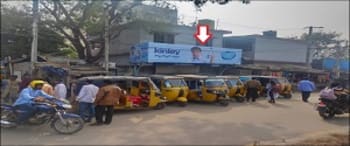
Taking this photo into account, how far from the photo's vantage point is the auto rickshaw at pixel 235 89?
17.6 metres

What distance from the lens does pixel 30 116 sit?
18.1 ft

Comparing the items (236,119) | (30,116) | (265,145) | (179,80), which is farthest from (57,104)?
(179,80)

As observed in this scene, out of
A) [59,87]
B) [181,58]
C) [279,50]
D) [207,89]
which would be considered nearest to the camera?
[59,87]

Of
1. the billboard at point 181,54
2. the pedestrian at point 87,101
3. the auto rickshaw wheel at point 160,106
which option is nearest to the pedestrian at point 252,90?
the billboard at point 181,54

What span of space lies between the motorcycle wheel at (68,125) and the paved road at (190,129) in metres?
0.12

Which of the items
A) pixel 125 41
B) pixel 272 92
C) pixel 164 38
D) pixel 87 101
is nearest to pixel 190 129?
pixel 87 101

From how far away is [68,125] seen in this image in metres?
7.90

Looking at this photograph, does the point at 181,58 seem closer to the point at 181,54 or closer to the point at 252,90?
the point at 181,54

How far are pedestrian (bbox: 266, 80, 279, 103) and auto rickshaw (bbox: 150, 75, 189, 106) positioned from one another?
3846mm

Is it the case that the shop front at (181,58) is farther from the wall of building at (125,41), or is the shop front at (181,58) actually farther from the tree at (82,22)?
the tree at (82,22)

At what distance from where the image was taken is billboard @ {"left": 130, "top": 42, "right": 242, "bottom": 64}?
19.7 meters

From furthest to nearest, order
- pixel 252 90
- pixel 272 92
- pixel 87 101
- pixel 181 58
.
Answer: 1. pixel 181 58
2. pixel 252 90
3. pixel 272 92
4. pixel 87 101

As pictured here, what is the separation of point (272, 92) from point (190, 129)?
29.6ft

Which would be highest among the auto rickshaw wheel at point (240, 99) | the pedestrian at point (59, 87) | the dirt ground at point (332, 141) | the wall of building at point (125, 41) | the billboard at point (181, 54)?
the wall of building at point (125, 41)
